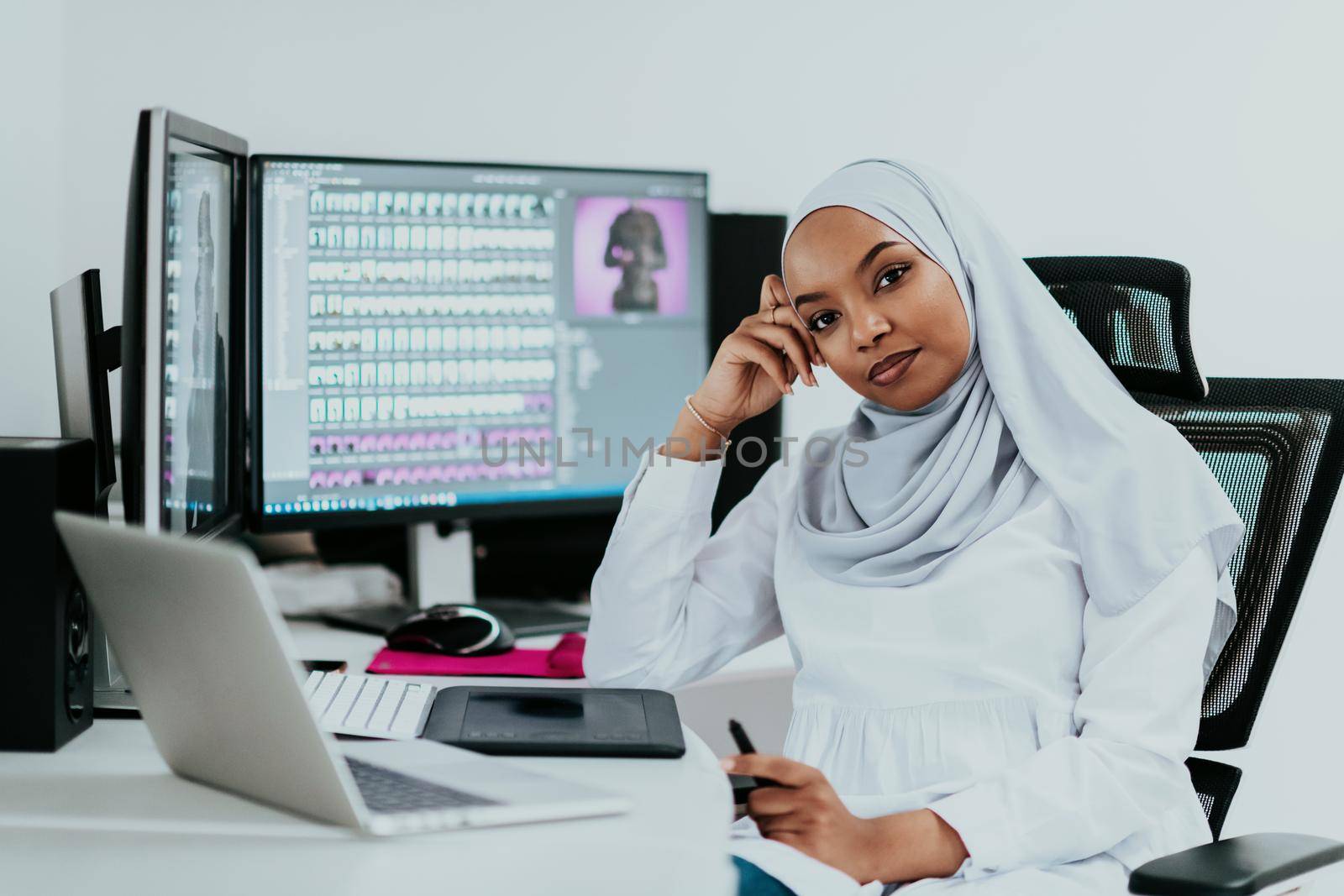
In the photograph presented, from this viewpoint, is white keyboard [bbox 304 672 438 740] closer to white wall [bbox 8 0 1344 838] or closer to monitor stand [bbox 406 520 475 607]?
monitor stand [bbox 406 520 475 607]

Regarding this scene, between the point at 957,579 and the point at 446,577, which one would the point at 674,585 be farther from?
the point at 446,577

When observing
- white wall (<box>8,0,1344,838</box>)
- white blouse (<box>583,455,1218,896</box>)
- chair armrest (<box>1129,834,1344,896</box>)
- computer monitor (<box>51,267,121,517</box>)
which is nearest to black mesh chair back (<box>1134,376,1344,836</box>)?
white blouse (<box>583,455,1218,896</box>)

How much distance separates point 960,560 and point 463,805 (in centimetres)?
63

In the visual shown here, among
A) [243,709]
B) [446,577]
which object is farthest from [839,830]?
[446,577]

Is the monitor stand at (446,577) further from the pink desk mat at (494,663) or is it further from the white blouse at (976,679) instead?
the white blouse at (976,679)

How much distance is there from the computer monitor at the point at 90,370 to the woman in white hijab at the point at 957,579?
0.56 metres

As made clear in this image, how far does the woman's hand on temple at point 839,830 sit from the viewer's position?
101 cm

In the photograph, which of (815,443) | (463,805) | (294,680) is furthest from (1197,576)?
(294,680)

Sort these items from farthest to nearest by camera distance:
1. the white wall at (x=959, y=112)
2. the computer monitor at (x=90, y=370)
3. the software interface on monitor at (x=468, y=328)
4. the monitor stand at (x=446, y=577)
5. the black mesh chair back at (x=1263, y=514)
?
1. the white wall at (x=959, y=112)
2. the monitor stand at (x=446, y=577)
3. the software interface on monitor at (x=468, y=328)
4. the black mesh chair back at (x=1263, y=514)
5. the computer monitor at (x=90, y=370)

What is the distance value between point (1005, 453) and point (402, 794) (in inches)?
29.2

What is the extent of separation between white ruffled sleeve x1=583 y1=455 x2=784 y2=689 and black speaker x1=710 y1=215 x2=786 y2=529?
45cm

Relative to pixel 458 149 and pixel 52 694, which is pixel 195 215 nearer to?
pixel 52 694

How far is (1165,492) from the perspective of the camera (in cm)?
116

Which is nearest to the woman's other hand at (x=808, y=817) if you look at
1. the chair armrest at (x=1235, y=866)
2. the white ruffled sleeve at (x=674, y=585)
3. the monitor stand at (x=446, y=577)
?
the chair armrest at (x=1235, y=866)
